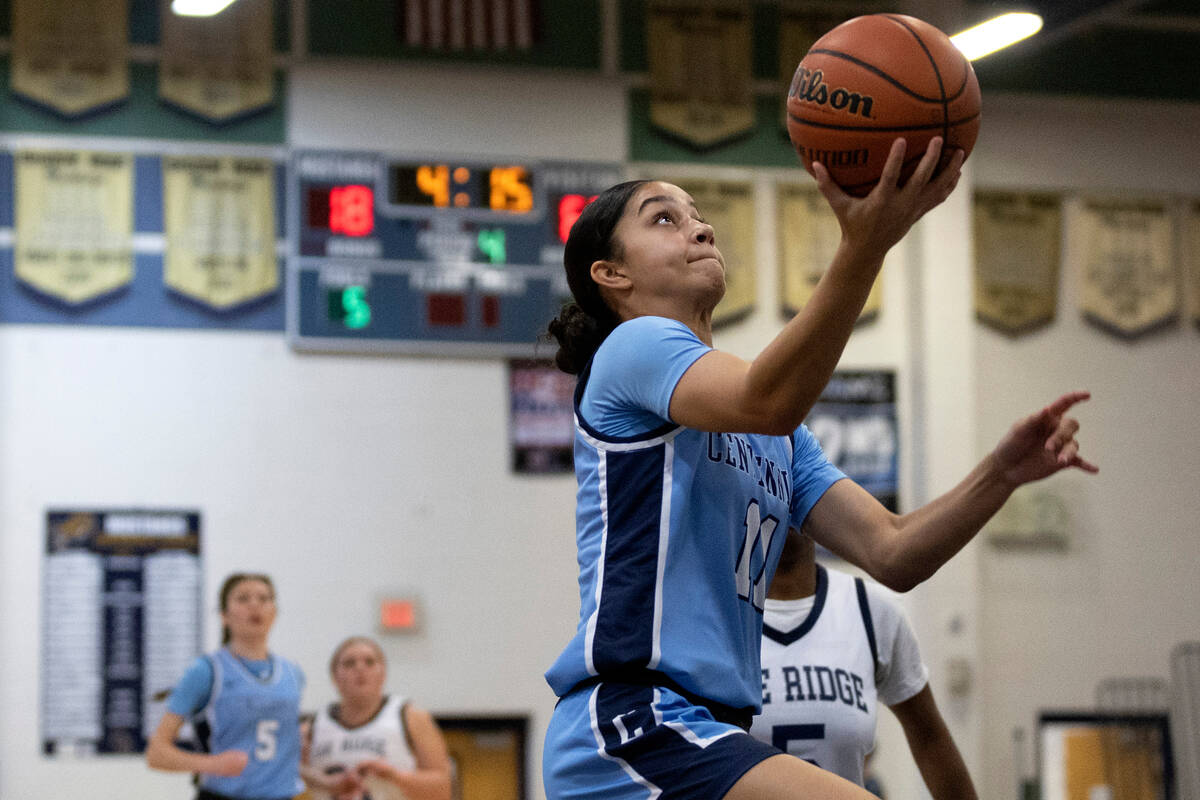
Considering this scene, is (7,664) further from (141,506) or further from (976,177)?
(976,177)

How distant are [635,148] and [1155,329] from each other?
3.65m

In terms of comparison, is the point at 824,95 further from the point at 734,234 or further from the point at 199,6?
the point at 734,234

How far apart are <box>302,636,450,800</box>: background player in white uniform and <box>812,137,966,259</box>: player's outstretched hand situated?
17.0 ft

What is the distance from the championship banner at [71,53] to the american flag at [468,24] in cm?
165

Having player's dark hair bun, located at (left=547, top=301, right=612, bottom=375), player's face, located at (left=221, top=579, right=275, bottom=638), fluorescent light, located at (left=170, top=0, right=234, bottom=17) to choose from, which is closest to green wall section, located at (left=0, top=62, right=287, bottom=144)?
fluorescent light, located at (left=170, top=0, right=234, bottom=17)

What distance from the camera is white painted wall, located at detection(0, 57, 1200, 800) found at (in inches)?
320

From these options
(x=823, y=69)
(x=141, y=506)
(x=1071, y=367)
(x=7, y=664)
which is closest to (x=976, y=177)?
(x=1071, y=367)

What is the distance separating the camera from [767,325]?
9000mm

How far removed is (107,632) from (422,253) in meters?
2.73

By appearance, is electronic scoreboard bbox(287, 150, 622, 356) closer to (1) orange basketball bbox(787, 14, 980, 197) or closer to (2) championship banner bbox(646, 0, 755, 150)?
(2) championship banner bbox(646, 0, 755, 150)

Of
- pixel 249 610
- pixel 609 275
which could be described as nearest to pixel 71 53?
pixel 249 610

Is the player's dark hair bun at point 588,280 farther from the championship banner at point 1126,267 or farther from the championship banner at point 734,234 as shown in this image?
the championship banner at point 1126,267

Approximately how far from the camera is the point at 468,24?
8.76 meters

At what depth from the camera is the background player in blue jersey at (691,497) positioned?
1955mm
